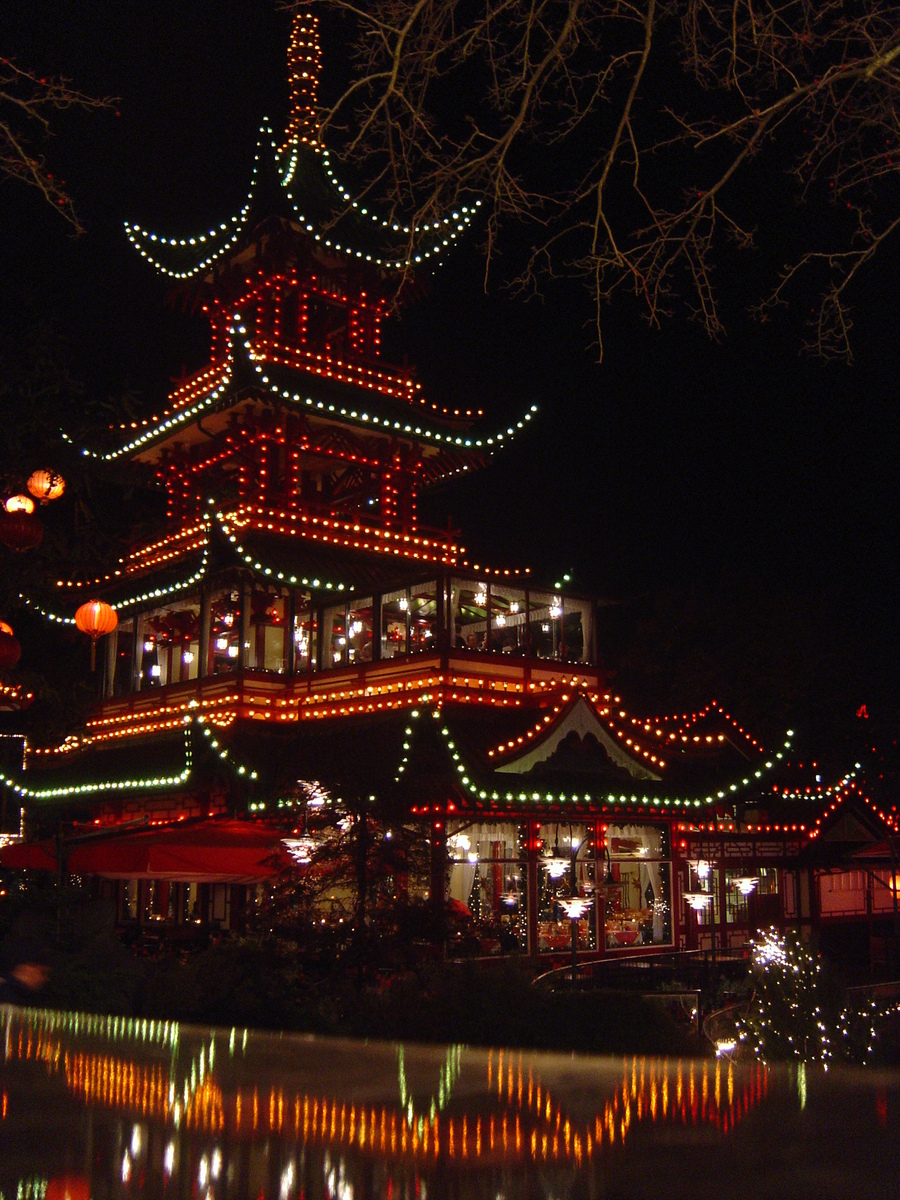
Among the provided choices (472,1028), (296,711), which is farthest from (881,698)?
(472,1028)

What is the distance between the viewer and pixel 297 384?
26.7m

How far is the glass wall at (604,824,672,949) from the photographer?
24312mm

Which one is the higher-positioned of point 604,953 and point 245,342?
point 245,342

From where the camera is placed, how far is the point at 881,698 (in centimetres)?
3731

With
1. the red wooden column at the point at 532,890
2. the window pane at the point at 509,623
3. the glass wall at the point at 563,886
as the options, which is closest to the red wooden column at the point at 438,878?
the red wooden column at the point at 532,890

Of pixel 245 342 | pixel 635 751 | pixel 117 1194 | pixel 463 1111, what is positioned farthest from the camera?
pixel 245 342

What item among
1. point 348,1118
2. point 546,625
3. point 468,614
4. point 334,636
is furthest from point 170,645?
point 348,1118

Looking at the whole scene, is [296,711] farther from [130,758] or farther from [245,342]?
[245,342]

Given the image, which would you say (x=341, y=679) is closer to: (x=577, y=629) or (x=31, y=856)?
(x=577, y=629)

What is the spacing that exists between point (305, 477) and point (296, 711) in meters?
6.67

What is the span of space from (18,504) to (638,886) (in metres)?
14.3

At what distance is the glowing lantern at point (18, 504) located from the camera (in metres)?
18.4

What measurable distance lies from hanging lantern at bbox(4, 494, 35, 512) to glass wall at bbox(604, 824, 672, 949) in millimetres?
12578

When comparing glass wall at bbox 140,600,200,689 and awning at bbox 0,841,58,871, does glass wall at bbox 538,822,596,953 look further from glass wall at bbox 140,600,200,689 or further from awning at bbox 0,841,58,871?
glass wall at bbox 140,600,200,689
